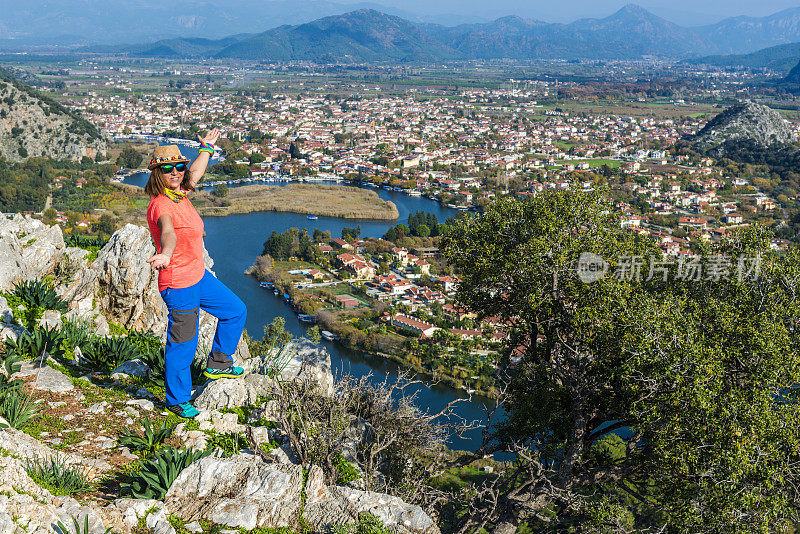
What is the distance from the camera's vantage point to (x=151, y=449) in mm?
3607

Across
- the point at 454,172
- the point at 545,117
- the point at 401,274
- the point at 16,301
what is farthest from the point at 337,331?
the point at 545,117

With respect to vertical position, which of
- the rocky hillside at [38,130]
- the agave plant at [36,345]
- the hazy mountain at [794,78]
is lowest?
the rocky hillside at [38,130]

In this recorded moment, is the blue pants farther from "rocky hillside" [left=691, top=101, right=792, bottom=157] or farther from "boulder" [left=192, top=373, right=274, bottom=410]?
"rocky hillside" [left=691, top=101, right=792, bottom=157]

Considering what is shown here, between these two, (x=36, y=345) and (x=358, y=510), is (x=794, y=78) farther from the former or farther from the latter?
(x=36, y=345)

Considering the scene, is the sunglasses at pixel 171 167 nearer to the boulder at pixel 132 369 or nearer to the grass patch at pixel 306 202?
the boulder at pixel 132 369

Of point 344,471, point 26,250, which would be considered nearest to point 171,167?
point 344,471

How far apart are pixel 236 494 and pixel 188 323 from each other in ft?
3.27

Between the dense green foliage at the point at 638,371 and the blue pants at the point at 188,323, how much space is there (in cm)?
213

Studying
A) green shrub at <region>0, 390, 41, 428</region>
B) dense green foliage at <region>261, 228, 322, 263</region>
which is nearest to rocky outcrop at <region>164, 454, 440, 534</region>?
green shrub at <region>0, 390, 41, 428</region>

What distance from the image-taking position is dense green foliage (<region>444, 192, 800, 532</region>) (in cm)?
421

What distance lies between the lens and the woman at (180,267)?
358 centimetres

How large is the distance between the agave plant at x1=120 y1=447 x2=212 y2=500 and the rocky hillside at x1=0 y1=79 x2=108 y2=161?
5583 cm

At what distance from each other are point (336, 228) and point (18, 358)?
37416 mm

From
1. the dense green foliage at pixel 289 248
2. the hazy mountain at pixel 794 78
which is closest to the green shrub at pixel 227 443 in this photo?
the dense green foliage at pixel 289 248
